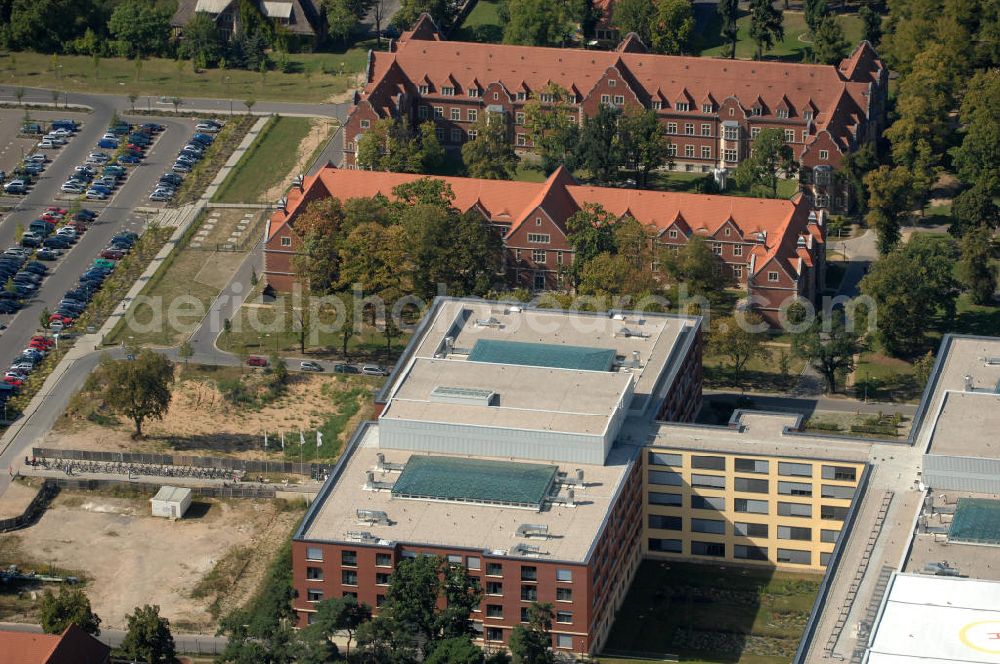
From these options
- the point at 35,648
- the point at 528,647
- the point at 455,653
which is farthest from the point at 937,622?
the point at 35,648

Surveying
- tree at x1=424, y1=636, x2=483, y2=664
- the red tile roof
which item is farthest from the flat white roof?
the red tile roof

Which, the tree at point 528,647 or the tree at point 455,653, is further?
the tree at point 528,647

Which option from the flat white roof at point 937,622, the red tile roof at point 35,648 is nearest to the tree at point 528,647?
the flat white roof at point 937,622

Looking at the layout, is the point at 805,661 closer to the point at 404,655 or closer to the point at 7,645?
the point at 404,655

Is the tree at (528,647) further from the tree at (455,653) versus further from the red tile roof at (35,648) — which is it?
the red tile roof at (35,648)

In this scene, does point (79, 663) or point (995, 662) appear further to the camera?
point (79, 663)

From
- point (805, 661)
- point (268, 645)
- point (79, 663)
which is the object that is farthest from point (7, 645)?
point (805, 661)
